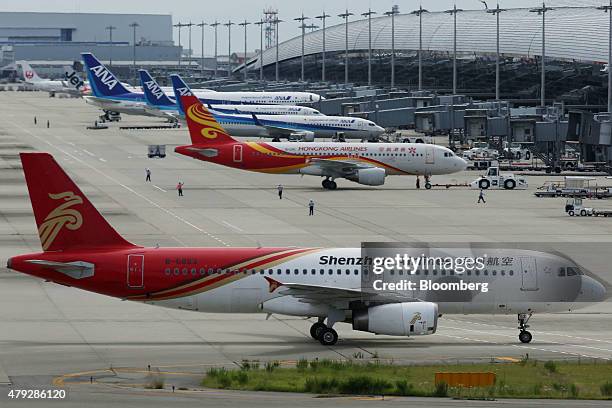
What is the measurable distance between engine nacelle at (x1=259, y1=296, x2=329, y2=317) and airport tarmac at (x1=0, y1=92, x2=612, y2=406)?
1.30m

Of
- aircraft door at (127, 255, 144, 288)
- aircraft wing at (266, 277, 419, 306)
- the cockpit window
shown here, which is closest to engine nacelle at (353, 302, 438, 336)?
aircraft wing at (266, 277, 419, 306)

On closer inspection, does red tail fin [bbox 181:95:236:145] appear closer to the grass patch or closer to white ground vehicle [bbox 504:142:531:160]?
white ground vehicle [bbox 504:142:531:160]

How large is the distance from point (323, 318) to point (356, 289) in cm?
161

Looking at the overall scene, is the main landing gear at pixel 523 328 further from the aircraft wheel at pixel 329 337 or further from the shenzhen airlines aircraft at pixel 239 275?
the aircraft wheel at pixel 329 337

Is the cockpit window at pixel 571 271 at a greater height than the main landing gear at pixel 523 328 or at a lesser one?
greater

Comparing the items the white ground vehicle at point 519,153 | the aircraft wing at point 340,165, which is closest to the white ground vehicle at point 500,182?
the aircraft wing at point 340,165

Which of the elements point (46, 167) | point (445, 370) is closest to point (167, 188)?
point (46, 167)

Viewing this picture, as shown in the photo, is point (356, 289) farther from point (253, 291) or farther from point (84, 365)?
point (84, 365)

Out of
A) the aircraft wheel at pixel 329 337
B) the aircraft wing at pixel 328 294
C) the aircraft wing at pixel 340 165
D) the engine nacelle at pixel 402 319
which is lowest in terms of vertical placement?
the aircraft wheel at pixel 329 337

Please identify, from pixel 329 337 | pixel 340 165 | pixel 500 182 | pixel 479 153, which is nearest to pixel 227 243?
pixel 329 337

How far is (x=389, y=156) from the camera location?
111 m

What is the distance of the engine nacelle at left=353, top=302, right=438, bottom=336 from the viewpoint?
48.0 metres

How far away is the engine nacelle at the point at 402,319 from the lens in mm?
48000

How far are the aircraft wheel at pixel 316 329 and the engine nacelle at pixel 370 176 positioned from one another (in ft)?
195
